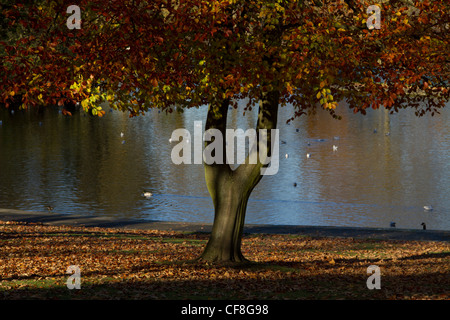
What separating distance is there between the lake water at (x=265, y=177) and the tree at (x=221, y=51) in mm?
15092

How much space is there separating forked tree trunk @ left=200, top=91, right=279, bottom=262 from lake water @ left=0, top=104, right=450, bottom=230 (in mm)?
13036

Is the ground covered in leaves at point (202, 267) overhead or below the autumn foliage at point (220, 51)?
below

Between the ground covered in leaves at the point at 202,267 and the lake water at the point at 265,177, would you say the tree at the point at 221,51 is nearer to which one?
the ground covered in leaves at the point at 202,267

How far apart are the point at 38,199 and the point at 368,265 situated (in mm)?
20484

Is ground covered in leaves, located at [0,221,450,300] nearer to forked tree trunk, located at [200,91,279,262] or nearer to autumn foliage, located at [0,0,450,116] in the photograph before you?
forked tree trunk, located at [200,91,279,262]

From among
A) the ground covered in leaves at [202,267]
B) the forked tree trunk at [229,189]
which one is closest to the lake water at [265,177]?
the ground covered in leaves at [202,267]

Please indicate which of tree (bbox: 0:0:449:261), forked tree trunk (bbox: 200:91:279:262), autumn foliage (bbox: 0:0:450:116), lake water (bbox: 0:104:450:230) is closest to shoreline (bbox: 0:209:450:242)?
lake water (bbox: 0:104:450:230)

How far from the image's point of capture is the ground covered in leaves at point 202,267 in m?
10.9

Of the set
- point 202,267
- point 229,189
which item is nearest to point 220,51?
point 229,189

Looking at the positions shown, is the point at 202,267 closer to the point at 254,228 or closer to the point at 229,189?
the point at 229,189

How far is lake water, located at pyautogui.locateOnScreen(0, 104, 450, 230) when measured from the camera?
94.4 ft

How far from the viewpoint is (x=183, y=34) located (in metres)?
11.7

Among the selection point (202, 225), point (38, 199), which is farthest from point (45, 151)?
point (202, 225)
